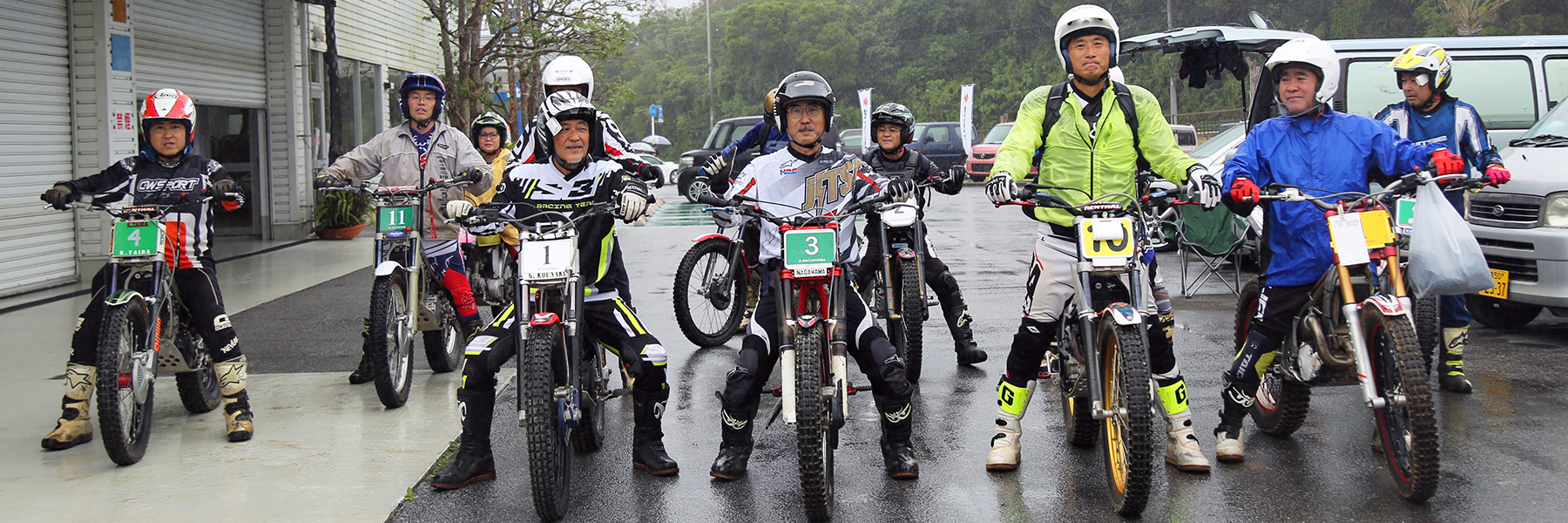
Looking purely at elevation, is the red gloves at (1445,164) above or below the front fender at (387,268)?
above

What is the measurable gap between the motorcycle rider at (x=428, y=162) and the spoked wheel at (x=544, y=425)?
2.77 m

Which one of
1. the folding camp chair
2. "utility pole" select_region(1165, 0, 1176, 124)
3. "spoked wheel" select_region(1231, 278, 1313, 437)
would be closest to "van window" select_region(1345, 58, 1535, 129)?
the folding camp chair

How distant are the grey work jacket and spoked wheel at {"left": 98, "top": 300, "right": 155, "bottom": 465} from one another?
181cm

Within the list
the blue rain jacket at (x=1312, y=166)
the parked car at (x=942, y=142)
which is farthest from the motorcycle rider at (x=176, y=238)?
the parked car at (x=942, y=142)

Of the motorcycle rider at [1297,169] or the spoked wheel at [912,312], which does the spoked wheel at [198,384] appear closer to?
the spoked wheel at [912,312]

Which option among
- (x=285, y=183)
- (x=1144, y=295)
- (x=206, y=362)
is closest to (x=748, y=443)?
(x=1144, y=295)

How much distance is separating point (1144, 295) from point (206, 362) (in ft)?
14.9

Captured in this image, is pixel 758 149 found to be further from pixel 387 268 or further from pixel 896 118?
pixel 387 268

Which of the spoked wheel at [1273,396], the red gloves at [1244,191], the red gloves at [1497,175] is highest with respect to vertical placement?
the red gloves at [1497,175]

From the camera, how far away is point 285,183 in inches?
654

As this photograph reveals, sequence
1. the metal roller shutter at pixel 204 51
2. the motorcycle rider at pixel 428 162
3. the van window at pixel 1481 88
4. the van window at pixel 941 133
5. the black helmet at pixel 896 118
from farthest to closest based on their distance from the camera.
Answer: the van window at pixel 941 133 < the metal roller shutter at pixel 204 51 < the van window at pixel 1481 88 < the black helmet at pixel 896 118 < the motorcycle rider at pixel 428 162

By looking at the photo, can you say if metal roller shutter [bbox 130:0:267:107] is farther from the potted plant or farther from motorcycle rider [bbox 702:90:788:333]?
motorcycle rider [bbox 702:90:788:333]

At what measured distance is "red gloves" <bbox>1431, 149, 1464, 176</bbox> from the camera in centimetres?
495

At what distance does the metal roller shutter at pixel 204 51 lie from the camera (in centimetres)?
1306
